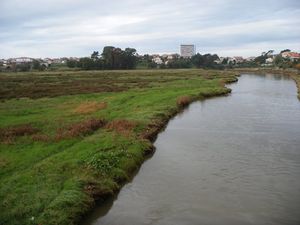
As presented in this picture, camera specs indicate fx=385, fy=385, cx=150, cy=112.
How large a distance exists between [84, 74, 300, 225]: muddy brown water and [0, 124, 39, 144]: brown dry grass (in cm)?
897

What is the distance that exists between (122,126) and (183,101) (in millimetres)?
18335

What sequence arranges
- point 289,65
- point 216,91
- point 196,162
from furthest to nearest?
point 289,65 → point 216,91 → point 196,162

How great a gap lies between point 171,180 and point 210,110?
23.2 metres

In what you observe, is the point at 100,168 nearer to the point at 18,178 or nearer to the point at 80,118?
the point at 18,178

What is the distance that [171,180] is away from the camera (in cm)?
1852

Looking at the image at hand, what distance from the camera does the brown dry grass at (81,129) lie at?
2501 centimetres

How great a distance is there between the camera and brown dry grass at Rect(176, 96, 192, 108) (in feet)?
143

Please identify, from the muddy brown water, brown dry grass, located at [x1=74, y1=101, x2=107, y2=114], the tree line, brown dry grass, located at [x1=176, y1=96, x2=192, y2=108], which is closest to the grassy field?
brown dry grass, located at [x1=74, y1=101, x2=107, y2=114]

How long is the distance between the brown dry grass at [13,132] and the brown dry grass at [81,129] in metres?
2.14

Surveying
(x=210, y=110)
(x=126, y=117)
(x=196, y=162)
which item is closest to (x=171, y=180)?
(x=196, y=162)

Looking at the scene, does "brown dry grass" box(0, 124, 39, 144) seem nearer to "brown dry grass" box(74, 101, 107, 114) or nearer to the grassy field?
the grassy field

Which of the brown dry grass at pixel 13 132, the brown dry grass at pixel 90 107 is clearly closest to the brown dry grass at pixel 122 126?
the brown dry grass at pixel 13 132

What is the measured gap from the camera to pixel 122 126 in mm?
27828

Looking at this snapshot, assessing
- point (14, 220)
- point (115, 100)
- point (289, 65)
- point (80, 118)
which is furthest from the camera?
point (289, 65)
